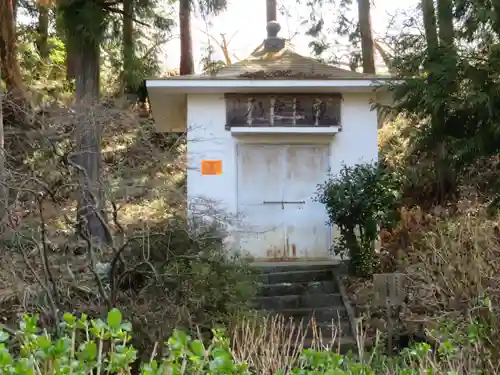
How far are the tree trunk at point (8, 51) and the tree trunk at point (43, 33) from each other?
3540 mm

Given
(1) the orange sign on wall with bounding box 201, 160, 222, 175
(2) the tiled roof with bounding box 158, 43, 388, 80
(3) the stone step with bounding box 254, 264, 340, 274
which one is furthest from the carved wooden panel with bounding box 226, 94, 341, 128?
(3) the stone step with bounding box 254, 264, 340, 274

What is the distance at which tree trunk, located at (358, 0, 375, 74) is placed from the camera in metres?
19.1

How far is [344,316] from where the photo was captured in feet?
27.8

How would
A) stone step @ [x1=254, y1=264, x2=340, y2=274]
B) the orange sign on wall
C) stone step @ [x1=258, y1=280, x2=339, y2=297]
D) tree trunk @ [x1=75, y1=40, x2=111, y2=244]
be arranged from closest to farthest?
tree trunk @ [x1=75, y1=40, x2=111, y2=244], stone step @ [x1=258, y1=280, x2=339, y2=297], stone step @ [x1=254, y1=264, x2=340, y2=274], the orange sign on wall

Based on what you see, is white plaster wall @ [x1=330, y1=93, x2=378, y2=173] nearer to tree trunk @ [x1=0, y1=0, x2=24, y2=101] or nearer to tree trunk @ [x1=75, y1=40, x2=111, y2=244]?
tree trunk @ [x1=75, y1=40, x2=111, y2=244]

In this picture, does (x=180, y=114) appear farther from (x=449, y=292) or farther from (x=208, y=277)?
(x=449, y=292)

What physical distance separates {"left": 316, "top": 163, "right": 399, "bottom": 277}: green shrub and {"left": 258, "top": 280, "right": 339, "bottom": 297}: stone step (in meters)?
0.52

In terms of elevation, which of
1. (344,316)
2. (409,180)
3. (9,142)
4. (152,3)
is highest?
(152,3)

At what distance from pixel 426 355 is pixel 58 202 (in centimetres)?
481

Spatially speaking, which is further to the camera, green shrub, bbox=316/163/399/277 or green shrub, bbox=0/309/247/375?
green shrub, bbox=316/163/399/277

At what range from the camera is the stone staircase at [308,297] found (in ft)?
27.0

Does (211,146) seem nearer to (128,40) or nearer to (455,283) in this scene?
(128,40)

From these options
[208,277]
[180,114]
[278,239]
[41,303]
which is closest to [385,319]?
[208,277]

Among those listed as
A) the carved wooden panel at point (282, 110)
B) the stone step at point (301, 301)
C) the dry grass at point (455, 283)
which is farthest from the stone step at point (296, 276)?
the carved wooden panel at point (282, 110)
